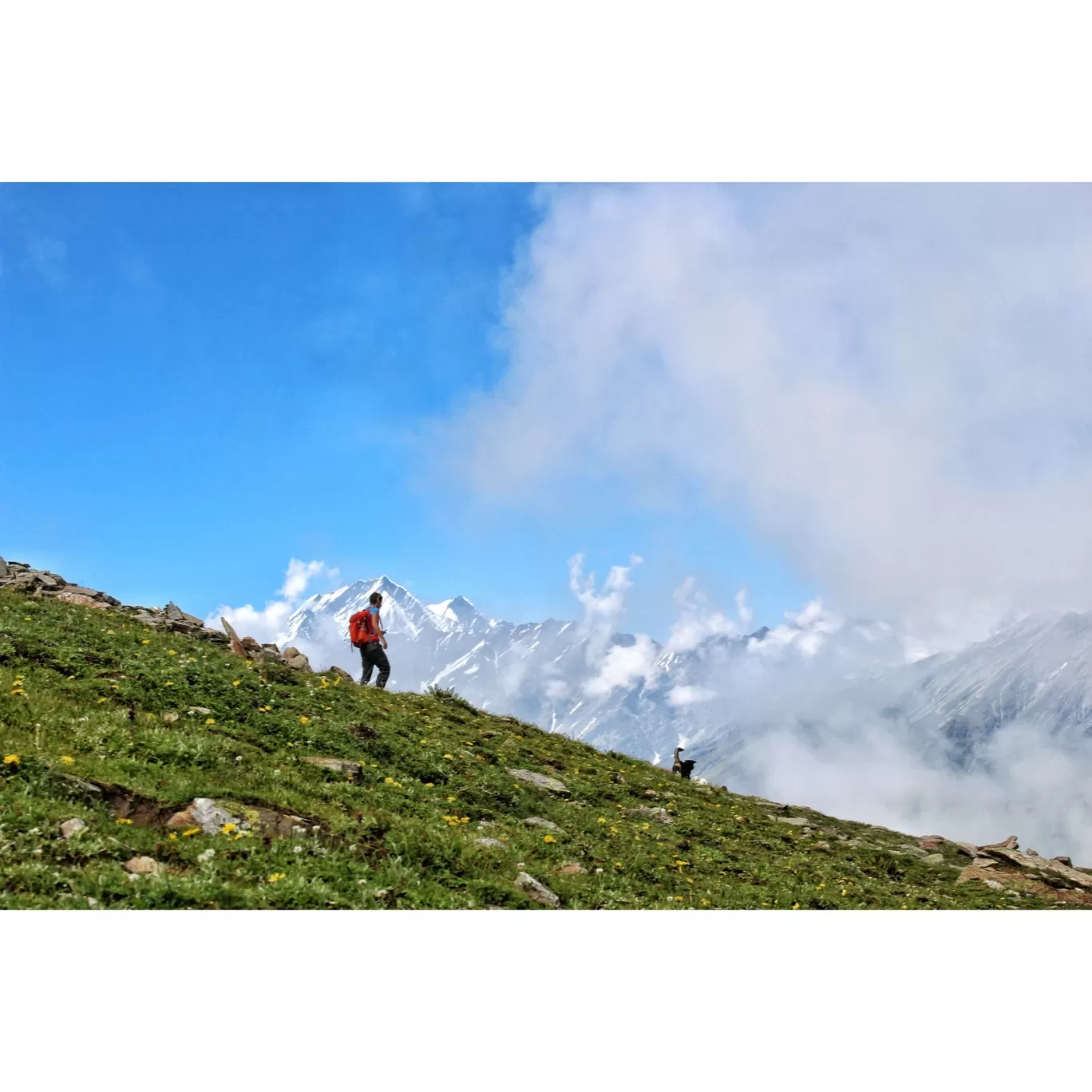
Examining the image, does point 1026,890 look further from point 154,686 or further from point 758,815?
point 154,686

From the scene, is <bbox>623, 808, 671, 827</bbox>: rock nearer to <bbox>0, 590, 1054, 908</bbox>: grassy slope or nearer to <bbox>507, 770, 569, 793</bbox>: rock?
<bbox>0, 590, 1054, 908</bbox>: grassy slope

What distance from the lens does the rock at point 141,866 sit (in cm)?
924

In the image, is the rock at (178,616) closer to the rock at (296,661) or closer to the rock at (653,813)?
the rock at (296,661)

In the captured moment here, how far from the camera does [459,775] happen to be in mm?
18625

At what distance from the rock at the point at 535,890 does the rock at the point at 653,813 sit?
31.6 feet

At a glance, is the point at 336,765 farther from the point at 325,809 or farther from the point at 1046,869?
the point at 1046,869

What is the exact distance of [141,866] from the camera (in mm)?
9367

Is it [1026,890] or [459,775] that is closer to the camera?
[459,775]

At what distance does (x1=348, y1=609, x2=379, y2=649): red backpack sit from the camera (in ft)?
92.8

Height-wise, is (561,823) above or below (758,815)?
below

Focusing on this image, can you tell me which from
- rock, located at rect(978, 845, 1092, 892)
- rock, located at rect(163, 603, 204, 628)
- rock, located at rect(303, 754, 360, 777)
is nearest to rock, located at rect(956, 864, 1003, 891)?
rock, located at rect(978, 845, 1092, 892)

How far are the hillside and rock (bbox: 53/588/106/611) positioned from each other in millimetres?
717

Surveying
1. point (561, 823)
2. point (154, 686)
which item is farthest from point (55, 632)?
point (561, 823)

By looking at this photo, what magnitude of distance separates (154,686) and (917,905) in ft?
57.4
